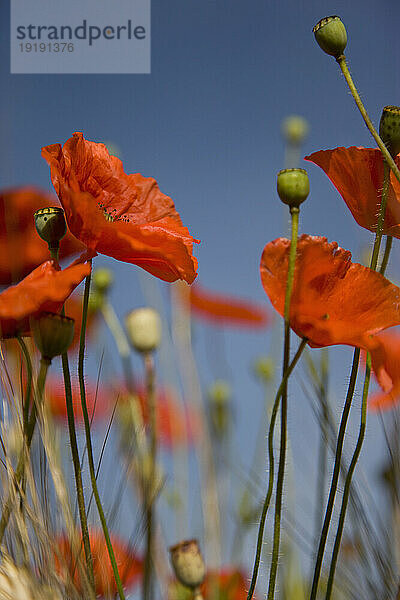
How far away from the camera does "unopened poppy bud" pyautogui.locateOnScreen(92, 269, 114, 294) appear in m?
0.77

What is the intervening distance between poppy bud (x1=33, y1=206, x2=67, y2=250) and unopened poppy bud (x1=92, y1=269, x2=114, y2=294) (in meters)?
0.42

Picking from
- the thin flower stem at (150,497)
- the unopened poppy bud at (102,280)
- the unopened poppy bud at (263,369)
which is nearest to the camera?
the thin flower stem at (150,497)

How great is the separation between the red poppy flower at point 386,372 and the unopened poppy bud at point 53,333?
5.6 inches

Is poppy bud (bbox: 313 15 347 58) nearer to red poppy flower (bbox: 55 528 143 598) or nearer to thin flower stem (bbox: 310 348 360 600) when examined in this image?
thin flower stem (bbox: 310 348 360 600)

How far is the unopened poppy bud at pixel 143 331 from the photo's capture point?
604mm

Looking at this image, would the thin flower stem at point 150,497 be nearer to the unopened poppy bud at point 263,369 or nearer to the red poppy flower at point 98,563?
the red poppy flower at point 98,563

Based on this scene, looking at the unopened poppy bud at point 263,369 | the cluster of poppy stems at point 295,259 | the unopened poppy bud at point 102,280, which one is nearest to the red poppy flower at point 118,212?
the cluster of poppy stems at point 295,259

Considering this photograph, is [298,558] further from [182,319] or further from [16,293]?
[16,293]

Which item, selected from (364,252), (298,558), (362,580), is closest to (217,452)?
(298,558)

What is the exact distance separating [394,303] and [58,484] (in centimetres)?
17

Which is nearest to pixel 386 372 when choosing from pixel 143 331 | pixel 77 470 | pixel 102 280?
pixel 77 470

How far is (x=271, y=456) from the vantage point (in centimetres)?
31

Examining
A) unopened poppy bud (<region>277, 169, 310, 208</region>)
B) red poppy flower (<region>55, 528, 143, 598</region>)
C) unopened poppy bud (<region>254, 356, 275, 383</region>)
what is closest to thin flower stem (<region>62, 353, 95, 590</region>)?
red poppy flower (<region>55, 528, 143, 598</region>)

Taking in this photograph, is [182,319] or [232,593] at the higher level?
[182,319]
